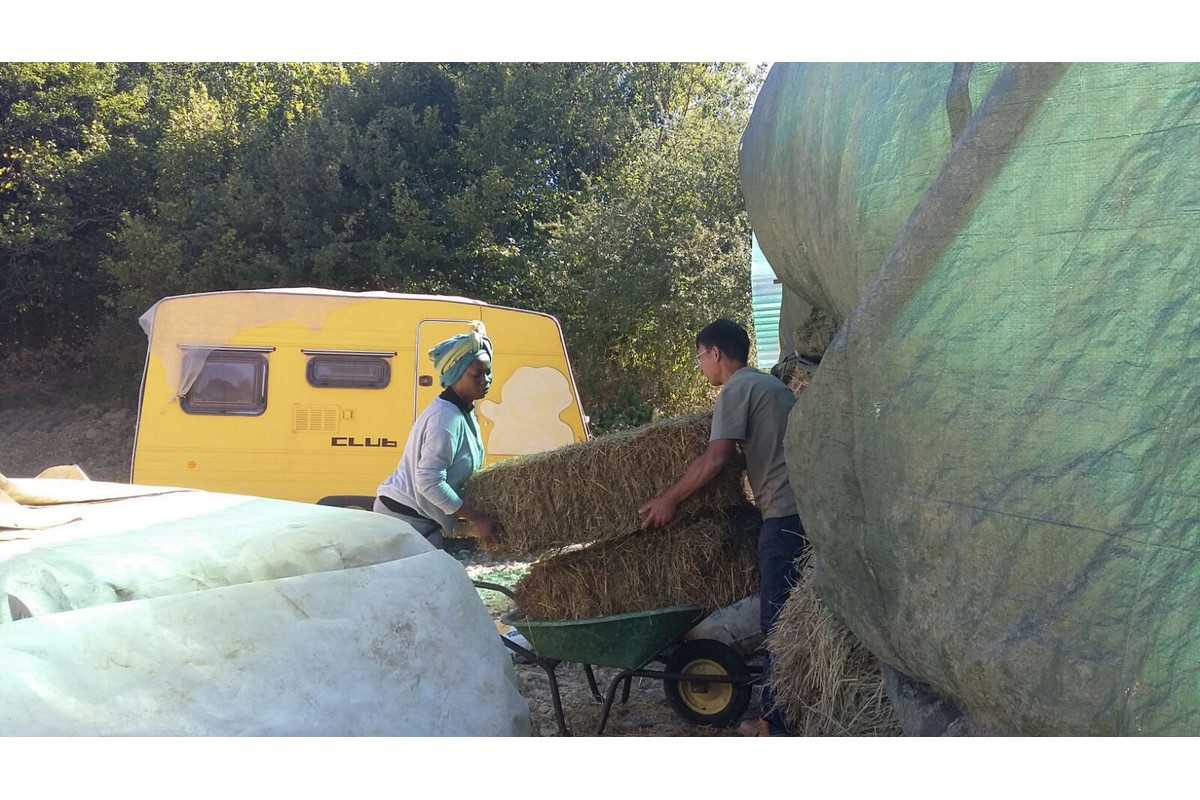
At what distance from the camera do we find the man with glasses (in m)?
3.61

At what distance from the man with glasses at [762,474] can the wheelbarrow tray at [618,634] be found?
0.36 meters

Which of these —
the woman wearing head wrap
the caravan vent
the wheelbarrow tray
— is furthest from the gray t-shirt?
the caravan vent

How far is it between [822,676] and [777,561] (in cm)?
56

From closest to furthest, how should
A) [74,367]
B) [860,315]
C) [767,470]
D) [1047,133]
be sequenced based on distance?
[1047,133]
[860,315]
[767,470]
[74,367]

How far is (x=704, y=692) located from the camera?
3998mm

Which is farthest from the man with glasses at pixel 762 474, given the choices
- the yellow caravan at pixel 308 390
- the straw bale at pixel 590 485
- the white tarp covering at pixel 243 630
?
the yellow caravan at pixel 308 390

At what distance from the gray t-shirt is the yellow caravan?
16.4 feet

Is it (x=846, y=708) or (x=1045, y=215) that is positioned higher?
(x=1045, y=215)

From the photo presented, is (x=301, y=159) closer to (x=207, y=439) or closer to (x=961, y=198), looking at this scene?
(x=207, y=439)

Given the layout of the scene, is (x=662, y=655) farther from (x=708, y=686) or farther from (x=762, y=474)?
(x=762, y=474)

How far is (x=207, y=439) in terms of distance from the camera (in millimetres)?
8164

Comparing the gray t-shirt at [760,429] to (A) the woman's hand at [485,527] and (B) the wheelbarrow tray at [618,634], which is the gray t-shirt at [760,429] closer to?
(B) the wheelbarrow tray at [618,634]

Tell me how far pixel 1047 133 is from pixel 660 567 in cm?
242

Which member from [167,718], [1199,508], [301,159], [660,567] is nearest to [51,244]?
[301,159]
